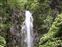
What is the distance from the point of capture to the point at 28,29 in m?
11.6

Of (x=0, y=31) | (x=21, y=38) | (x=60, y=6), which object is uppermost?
(x=60, y=6)

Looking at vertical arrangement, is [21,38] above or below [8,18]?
below

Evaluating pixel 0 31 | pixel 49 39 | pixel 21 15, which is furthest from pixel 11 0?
pixel 49 39

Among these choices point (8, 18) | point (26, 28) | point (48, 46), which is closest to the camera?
point (48, 46)

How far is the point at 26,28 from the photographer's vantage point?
1171cm

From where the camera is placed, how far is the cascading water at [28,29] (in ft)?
36.5

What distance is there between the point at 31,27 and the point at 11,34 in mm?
1729

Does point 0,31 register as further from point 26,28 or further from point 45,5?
point 45,5

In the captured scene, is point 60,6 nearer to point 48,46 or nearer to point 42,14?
point 42,14

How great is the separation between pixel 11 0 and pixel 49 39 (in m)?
5.82

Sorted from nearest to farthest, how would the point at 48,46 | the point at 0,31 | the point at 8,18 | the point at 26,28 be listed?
the point at 48,46, the point at 0,31, the point at 8,18, the point at 26,28

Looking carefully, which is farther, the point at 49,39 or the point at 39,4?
the point at 39,4

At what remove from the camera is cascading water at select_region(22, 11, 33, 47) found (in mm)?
11133

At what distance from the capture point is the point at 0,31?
32.7 feet
